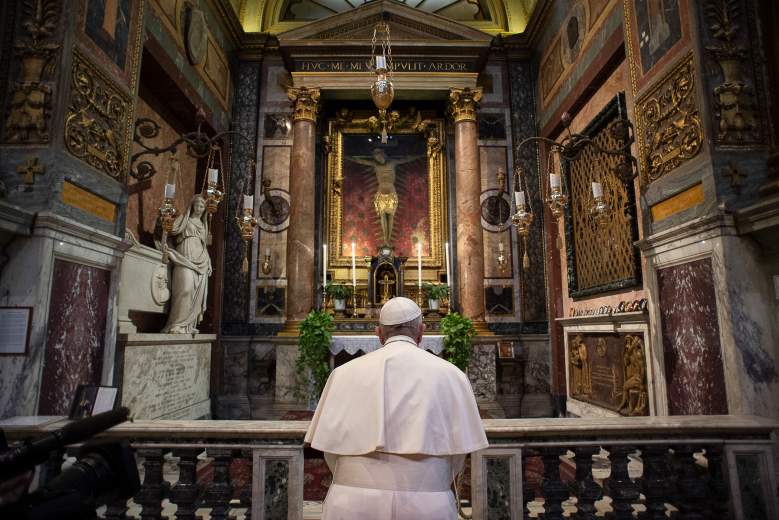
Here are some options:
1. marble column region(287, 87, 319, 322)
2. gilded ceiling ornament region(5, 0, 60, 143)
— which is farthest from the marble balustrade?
marble column region(287, 87, 319, 322)

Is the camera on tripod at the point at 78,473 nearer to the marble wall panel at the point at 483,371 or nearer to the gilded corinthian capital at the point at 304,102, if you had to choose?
the marble wall panel at the point at 483,371

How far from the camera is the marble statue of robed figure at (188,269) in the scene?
274 inches

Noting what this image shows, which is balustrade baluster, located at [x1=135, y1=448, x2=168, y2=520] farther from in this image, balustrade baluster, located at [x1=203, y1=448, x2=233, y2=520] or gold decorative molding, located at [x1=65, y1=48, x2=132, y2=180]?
gold decorative molding, located at [x1=65, y1=48, x2=132, y2=180]

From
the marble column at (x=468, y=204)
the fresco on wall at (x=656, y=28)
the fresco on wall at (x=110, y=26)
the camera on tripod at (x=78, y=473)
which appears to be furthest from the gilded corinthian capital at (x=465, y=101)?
the camera on tripod at (x=78, y=473)

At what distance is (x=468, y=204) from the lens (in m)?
9.03

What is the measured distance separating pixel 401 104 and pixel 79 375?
8000 mm

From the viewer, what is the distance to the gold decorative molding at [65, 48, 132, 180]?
4.52 m

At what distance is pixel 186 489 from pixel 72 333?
2497 mm

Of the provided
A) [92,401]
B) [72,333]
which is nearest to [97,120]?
[72,333]

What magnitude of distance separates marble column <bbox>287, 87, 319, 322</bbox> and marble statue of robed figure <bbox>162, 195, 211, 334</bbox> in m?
1.69

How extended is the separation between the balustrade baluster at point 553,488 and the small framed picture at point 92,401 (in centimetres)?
269

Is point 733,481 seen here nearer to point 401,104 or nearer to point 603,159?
point 603,159

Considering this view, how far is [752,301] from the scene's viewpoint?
3.88 metres

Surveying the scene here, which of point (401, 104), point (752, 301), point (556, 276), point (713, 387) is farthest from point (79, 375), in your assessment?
point (401, 104)
